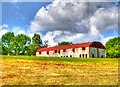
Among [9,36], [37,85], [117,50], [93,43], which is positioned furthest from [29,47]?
[37,85]

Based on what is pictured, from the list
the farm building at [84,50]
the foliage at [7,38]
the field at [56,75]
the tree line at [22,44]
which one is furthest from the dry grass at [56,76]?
the foliage at [7,38]

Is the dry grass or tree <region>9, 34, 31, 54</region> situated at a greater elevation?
tree <region>9, 34, 31, 54</region>

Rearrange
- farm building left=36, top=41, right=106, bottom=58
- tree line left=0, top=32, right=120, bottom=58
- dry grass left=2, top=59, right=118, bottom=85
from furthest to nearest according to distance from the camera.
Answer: tree line left=0, top=32, right=120, bottom=58
farm building left=36, top=41, right=106, bottom=58
dry grass left=2, top=59, right=118, bottom=85

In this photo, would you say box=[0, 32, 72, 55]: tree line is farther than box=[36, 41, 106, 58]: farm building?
Yes

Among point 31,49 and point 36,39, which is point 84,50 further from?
point 36,39

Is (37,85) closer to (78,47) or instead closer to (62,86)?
(62,86)

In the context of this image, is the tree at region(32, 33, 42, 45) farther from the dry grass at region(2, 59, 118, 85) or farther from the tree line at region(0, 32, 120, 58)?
the dry grass at region(2, 59, 118, 85)

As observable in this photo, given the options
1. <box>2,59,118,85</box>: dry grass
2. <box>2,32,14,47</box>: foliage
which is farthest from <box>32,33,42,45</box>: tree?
<box>2,59,118,85</box>: dry grass

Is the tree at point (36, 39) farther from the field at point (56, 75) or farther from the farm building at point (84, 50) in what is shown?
the field at point (56, 75)

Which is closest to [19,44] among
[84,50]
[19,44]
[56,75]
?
[19,44]

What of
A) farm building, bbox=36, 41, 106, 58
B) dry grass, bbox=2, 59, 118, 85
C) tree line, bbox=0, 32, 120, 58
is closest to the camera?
dry grass, bbox=2, 59, 118, 85

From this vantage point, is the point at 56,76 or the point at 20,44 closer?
the point at 56,76

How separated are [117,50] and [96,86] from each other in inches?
2700

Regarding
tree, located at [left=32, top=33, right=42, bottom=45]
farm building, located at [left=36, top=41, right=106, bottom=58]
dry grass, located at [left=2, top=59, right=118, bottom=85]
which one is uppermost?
tree, located at [left=32, top=33, right=42, bottom=45]
